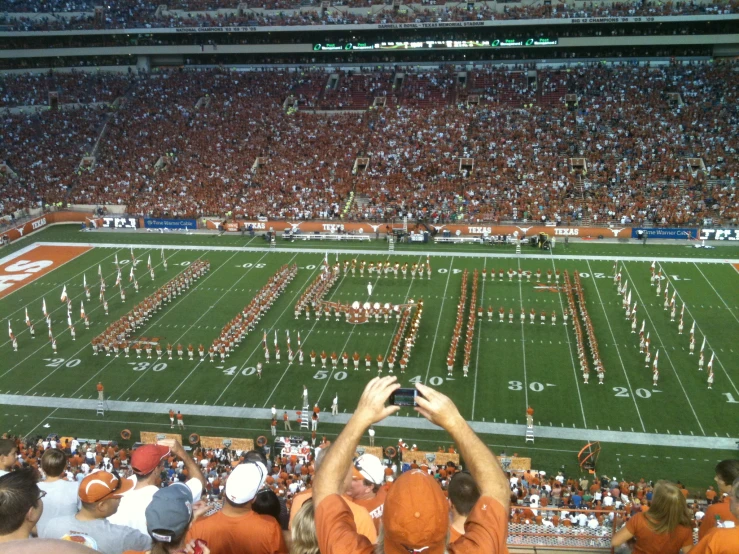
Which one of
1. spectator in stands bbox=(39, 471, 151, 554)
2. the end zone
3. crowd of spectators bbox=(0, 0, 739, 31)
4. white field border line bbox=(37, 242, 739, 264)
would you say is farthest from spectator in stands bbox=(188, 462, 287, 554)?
crowd of spectators bbox=(0, 0, 739, 31)

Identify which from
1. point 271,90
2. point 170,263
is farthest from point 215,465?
point 271,90

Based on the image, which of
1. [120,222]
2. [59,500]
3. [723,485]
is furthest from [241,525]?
[120,222]

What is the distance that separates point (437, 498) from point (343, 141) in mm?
38965

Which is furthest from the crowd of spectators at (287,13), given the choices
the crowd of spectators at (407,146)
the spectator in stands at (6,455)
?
the spectator in stands at (6,455)

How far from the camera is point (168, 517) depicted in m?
3.62

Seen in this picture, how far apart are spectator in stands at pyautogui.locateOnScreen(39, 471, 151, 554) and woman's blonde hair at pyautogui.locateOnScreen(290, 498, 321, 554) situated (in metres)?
1.41

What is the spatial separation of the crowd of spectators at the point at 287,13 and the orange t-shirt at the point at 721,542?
42108mm

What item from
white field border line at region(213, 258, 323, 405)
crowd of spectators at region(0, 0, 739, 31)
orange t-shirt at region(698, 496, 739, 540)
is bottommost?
white field border line at region(213, 258, 323, 405)

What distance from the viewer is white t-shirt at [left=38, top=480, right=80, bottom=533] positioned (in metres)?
5.04

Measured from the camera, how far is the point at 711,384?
18375 millimetres

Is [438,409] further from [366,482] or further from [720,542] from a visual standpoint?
[720,542]

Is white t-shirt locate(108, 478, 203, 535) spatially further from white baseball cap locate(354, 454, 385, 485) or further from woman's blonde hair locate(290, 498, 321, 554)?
woman's blonde hair locate(290, 498, 321, 554)

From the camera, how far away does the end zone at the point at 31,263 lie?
92.0ft

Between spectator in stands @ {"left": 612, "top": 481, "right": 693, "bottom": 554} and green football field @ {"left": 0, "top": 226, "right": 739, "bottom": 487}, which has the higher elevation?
spectator in stands @ {"left": 612, "top": 481, "right": 693, "bottom": 554}
